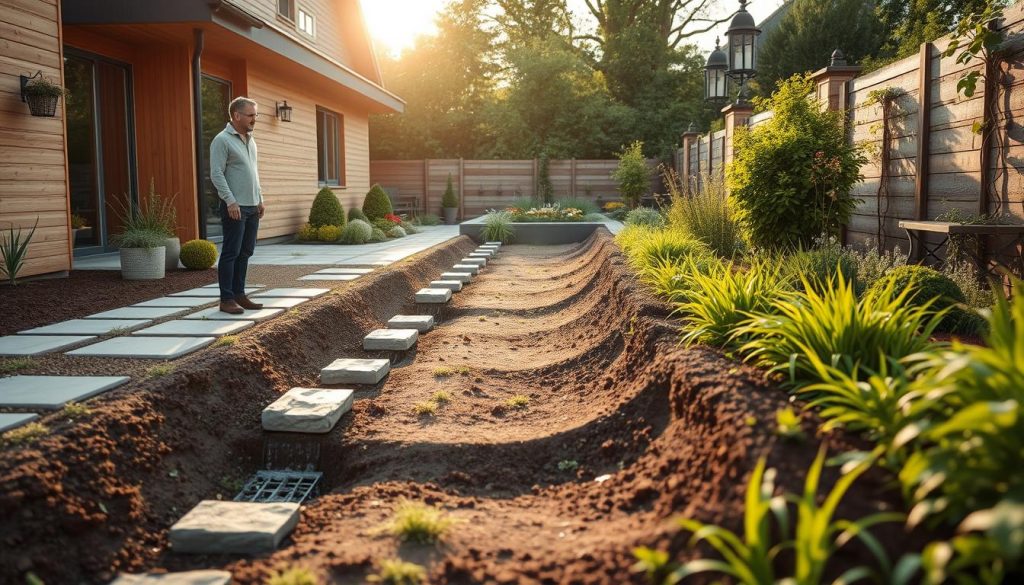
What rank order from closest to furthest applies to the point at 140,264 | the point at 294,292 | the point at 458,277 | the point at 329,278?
the point at 294,292 → the point at 140,264 → the point at 329,278 → the point at 458,277

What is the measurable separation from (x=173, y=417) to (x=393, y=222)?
1152cm

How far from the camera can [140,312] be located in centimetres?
497

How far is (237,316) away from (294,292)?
1.05 m

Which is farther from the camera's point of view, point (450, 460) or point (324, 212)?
point (324, 212)

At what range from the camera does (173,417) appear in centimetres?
302

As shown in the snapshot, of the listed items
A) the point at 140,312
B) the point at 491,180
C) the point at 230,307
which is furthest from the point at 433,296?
the point at 491,180

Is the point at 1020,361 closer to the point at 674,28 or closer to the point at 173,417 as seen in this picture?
the point at 173,417

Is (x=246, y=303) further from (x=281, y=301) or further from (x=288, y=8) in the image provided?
(x=288, y=8)

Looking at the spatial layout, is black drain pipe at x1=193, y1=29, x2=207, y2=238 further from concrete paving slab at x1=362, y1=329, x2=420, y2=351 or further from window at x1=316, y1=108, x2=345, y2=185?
window at x1=316, y1=108, x2=345, y2=185

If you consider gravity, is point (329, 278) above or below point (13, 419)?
above

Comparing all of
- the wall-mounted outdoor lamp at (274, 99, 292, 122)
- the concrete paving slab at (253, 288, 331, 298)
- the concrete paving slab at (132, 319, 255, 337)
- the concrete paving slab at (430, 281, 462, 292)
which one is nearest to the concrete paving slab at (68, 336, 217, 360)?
the concrete paving slab at (132, 319, 255, 337)

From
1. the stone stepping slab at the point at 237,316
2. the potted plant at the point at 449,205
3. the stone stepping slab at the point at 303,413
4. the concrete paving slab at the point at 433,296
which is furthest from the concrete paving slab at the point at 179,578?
the potted plant at the point at 449,205

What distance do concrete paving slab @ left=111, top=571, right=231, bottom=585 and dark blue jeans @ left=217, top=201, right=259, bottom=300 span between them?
300cm

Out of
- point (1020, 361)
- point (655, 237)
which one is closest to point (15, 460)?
point (1020, 361)
